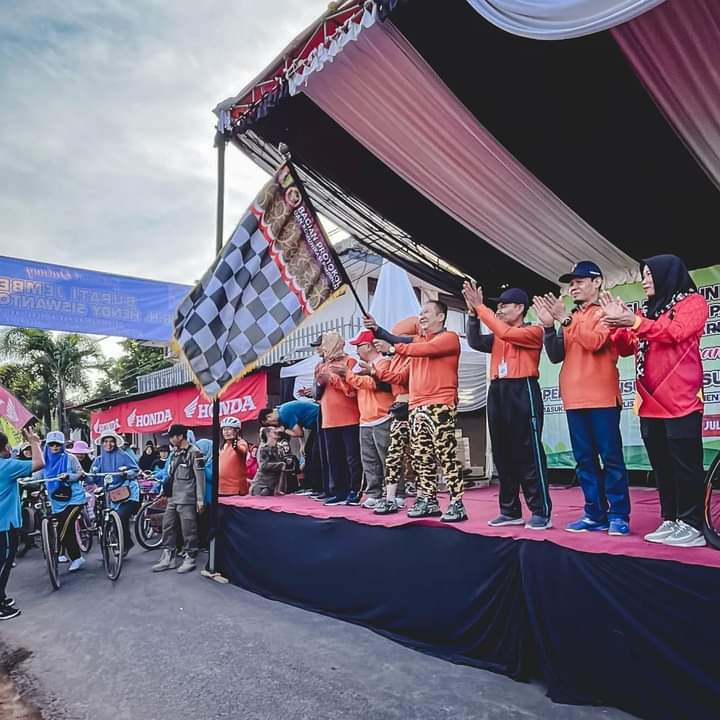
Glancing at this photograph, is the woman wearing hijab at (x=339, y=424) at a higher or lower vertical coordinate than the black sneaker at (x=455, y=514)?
higher

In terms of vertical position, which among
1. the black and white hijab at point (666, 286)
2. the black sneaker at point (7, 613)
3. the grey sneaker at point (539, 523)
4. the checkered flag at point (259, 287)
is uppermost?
the checkered flag at point (259, 287)

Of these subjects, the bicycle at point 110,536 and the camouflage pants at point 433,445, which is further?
the bicycle at point 110,536

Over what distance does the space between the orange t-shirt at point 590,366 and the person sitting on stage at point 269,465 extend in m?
3.93

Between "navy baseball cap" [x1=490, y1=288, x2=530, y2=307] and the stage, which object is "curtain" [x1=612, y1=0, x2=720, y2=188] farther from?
the stage

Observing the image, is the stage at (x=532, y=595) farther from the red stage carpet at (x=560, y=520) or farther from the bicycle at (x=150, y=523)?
the bicycle at (x=150, y=523)

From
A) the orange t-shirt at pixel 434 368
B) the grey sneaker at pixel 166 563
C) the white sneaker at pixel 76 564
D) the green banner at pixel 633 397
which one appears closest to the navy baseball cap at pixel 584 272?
the orange t-shirt at pixel 434 368

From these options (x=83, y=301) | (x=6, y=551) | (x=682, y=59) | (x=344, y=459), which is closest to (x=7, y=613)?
(x=6, y=551)

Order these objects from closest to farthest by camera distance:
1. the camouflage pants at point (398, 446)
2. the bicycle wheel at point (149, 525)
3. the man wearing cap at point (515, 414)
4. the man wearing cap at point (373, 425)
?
the man wearing cap at point (515, 414) < the camouflage pants at point (398, 446) < the man wearing cap at point (373, 425) < the bicycle wheel at point (149, 525)

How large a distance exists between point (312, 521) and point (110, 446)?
12.2 feet

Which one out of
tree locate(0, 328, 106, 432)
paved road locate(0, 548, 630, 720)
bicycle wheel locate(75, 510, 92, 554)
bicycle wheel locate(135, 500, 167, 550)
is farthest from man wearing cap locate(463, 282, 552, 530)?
tree locate(0, 328, 106, 432)

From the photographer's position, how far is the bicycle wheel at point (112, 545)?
18.6 ft

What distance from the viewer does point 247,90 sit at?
4.44 metres

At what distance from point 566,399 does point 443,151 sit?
193 cm

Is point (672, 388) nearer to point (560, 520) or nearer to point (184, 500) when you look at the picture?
point (560, 520)
